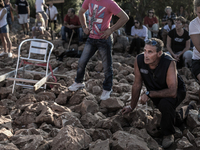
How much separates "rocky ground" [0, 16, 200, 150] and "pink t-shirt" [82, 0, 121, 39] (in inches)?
46.0

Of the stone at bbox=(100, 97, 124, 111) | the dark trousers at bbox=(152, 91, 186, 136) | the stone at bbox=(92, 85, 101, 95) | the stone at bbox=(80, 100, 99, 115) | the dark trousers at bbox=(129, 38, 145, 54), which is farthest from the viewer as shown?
the dark trousers at bbox=(129, 38, 145, 54)

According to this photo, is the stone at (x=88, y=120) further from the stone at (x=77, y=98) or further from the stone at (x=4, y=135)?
the stone at (x=4, y=135)

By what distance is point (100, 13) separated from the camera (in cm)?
405

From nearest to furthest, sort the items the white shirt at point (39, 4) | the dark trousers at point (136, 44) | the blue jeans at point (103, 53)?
the blue jeans at point (103, 53) < the dark trousers at point (136, 44) < the white shirt at point (39, 4)

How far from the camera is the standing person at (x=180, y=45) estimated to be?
6.43m

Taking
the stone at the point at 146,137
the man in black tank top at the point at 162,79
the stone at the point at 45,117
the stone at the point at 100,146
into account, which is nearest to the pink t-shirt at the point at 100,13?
the man in black tank top at the point at 162,79

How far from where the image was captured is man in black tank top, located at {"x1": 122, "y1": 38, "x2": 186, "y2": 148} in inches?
124

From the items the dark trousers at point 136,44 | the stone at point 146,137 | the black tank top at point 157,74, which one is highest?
the black tank top at point 157,74

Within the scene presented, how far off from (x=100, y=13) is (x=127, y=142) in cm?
217

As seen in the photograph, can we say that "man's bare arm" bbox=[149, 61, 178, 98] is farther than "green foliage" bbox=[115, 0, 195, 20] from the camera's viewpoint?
No

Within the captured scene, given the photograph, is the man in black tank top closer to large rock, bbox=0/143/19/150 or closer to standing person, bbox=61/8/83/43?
large rock, bbox=0/143/19/150

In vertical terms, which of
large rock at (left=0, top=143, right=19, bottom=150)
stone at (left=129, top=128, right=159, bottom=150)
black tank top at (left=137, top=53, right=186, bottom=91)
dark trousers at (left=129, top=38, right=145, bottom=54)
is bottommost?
stone at (left=129, top=128, right=159, bottom=150)

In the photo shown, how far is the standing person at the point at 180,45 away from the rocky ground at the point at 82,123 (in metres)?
1.27

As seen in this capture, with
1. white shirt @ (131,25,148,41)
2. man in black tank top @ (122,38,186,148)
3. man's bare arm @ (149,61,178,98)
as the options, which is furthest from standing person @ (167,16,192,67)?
man's bare arm @ (149,61,178,98)
